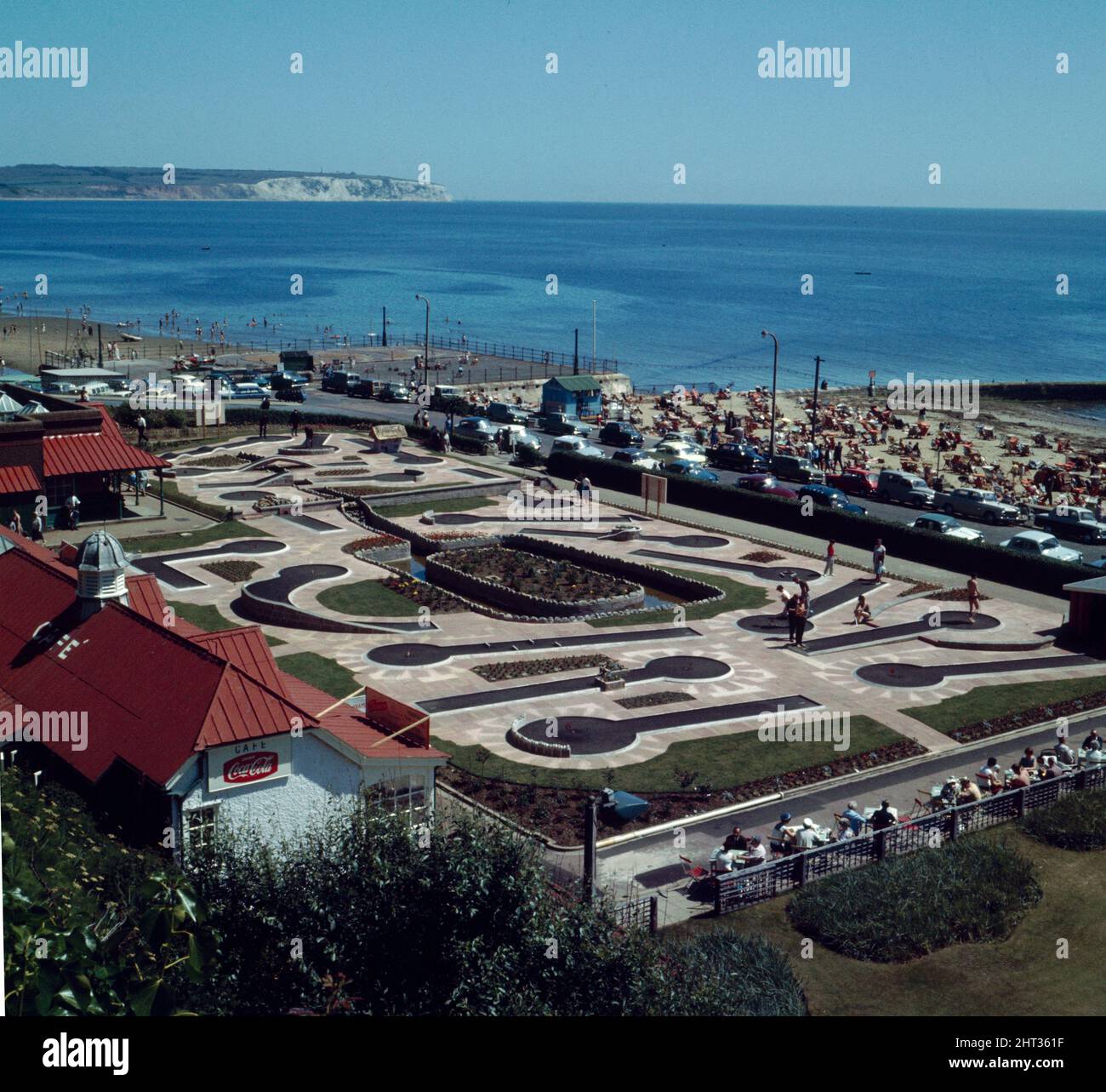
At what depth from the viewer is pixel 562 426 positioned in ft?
245

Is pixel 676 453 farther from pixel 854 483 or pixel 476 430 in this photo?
pixel 476 430

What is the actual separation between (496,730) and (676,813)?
5778mm

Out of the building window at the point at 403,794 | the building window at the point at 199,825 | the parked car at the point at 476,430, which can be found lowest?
the building window at the point at 403,794

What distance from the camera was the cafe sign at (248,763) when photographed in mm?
21047

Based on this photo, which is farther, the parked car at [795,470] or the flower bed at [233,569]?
the parked car at [795,470]

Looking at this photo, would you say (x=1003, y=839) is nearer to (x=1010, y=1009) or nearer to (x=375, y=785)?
(x=1010, y=1009)

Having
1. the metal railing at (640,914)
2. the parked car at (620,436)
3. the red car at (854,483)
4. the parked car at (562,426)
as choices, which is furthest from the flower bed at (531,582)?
the parked car at (562,426)

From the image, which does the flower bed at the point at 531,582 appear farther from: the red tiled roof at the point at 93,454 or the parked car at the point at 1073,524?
the parked car at the point at 1073,524

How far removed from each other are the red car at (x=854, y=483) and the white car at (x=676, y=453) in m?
6.76

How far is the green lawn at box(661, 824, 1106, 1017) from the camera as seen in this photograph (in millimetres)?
18062

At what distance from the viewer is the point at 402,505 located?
55031 mm
